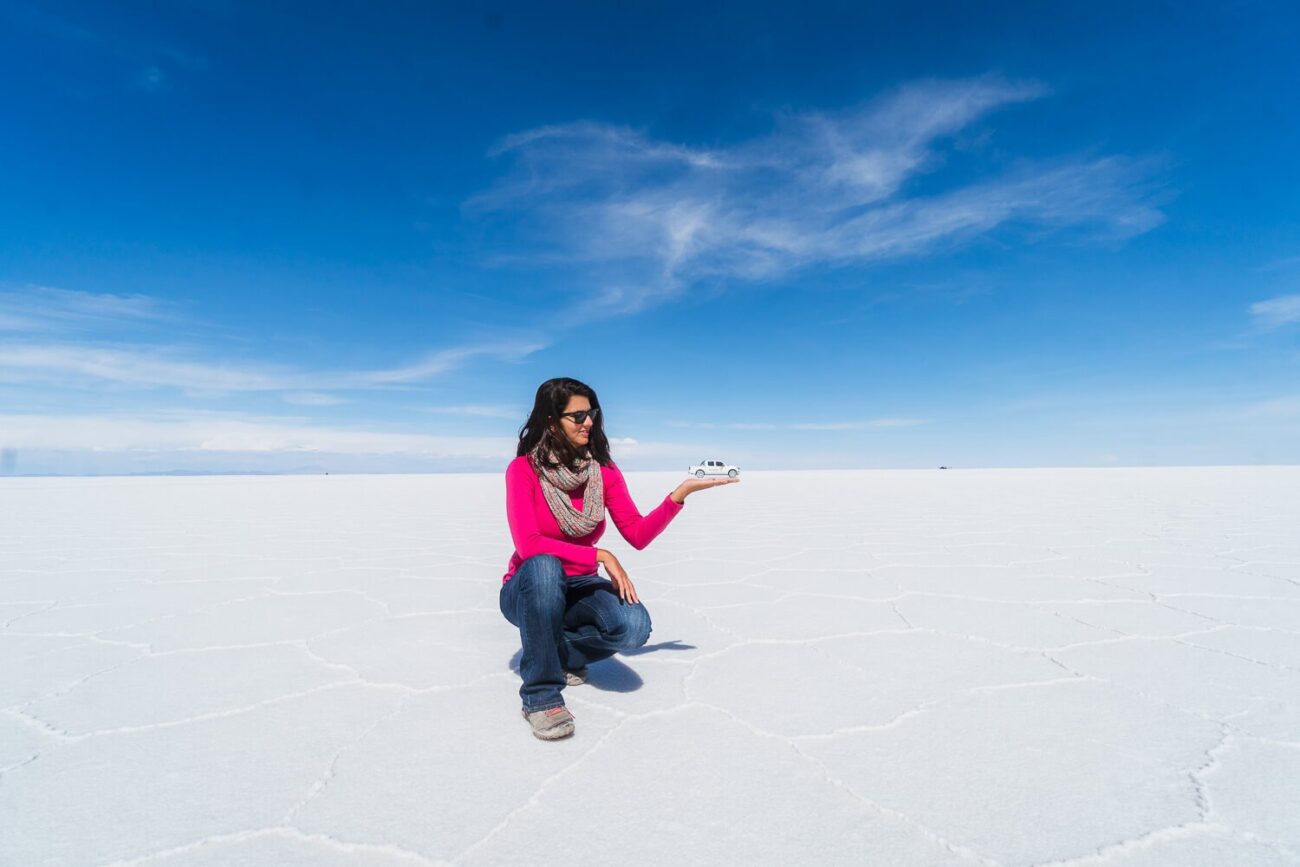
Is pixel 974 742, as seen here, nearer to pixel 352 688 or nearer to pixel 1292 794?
pixel 1292 794

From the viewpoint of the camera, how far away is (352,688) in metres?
1.61

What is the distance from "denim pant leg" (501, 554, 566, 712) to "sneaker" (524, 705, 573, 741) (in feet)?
0.06

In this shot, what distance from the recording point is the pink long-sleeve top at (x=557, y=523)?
1483 mm

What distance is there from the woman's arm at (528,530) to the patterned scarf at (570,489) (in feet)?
0.12

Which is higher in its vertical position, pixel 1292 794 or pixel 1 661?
pixel 1 661

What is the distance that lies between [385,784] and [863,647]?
57.0 inches

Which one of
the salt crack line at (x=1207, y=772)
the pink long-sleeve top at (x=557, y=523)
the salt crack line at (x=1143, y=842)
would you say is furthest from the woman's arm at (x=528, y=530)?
the salt crack line at (x=1207, y=772)

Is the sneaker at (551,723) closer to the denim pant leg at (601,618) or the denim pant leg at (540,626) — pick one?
the denim pant leg at (540,626)

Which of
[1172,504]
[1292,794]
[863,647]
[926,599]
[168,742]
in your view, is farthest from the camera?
[1172,504]

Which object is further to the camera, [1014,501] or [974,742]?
[1014,501]

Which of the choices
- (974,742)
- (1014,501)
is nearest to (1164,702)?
(974,742)

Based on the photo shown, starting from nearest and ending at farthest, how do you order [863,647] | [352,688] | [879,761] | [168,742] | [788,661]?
[879,761], [168,742], [352,688], [788,661], [863,647]

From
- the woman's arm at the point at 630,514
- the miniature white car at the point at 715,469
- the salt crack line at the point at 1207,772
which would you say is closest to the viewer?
the salt crack line at the point at 1207,772

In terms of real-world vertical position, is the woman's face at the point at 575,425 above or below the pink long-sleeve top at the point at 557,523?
above
